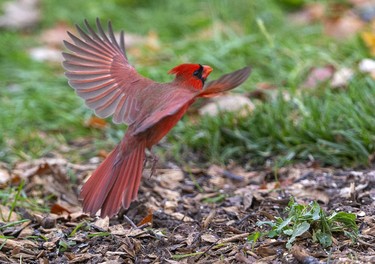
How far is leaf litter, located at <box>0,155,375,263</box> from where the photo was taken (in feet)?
9.90

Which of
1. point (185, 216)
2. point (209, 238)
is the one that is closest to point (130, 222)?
point (185, 216)

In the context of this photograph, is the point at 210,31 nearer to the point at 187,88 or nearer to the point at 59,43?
the point at 59,43

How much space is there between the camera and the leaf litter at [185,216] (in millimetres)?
3018

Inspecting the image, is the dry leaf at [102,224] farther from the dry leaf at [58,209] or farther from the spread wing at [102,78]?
the spread wing at [102,78]

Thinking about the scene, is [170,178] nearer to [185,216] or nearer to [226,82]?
[185,216]

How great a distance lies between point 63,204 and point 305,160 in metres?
1.47

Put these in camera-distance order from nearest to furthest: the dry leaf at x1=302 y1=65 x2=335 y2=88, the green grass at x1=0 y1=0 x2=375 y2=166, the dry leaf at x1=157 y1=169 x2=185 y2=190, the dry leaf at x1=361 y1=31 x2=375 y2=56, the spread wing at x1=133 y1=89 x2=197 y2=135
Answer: the spread wing at x1=133 y1=89 x2=197 y2=135
the dry leaf at x1=157 y1=169 x2=185 y2=190
the green grass at x1=0 y1=0 x2=375 y2=166
the dry leaf at x1=302 y1=65 x2=335 y2=88
the dry leaf at x1=361 y1=31 x2=375 y2=56

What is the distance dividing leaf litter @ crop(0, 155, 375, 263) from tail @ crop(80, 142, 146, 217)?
0.63ft

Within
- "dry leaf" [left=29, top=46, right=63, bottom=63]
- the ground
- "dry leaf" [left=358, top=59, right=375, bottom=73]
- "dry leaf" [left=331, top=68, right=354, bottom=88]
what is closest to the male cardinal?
the ground

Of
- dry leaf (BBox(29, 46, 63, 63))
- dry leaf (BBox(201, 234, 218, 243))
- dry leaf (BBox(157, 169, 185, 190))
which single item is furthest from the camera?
dry leaf (BBox(29, 46, 63, 63))

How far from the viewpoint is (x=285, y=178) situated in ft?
13.6

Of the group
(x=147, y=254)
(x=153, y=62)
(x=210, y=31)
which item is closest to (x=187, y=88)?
(x=147, y=254)

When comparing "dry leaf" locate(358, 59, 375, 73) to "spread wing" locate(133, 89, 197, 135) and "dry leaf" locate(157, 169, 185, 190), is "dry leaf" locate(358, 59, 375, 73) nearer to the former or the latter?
"dry leaf" locate(157, 169, 185, 190)

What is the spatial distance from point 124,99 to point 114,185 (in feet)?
1.88
